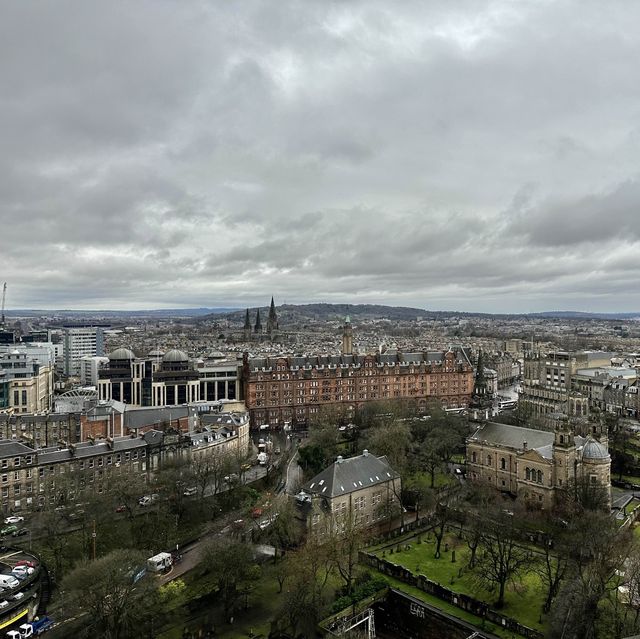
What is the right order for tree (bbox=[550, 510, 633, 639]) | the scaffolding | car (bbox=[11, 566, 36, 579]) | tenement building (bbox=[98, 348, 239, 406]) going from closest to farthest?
tree (bbox=[550, 510, 633, 639]) < the scaffolding < car (bbox=[11, 566, 36, 579]) < tenement building (bbox=[98, 348, 239, 406])

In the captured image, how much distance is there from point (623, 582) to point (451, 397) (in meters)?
80.9

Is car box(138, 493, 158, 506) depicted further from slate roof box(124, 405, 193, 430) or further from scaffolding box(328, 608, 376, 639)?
scaffolding box(328, 608, 376, 639)

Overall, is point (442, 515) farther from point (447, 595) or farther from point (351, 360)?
point (351, 360)

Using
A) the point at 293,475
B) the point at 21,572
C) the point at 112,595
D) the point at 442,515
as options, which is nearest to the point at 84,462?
the point at 21,572

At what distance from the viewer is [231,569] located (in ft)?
140

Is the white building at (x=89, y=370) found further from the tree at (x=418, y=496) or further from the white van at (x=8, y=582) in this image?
the white van at (x=8, y=582)

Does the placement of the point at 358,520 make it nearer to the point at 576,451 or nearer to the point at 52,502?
the point at 576,451

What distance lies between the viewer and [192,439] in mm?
74750

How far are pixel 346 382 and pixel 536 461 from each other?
54708mm

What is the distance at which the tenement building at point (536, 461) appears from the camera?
59812mm

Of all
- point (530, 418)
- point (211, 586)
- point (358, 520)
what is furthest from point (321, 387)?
point (211, 586)

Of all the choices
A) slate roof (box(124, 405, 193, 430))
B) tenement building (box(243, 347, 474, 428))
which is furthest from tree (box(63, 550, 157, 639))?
tenement building (box(243, 347, 474, 428))

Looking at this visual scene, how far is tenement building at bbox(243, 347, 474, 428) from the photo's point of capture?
10938cm

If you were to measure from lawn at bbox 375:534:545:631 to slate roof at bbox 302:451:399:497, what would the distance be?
7.42 metres
